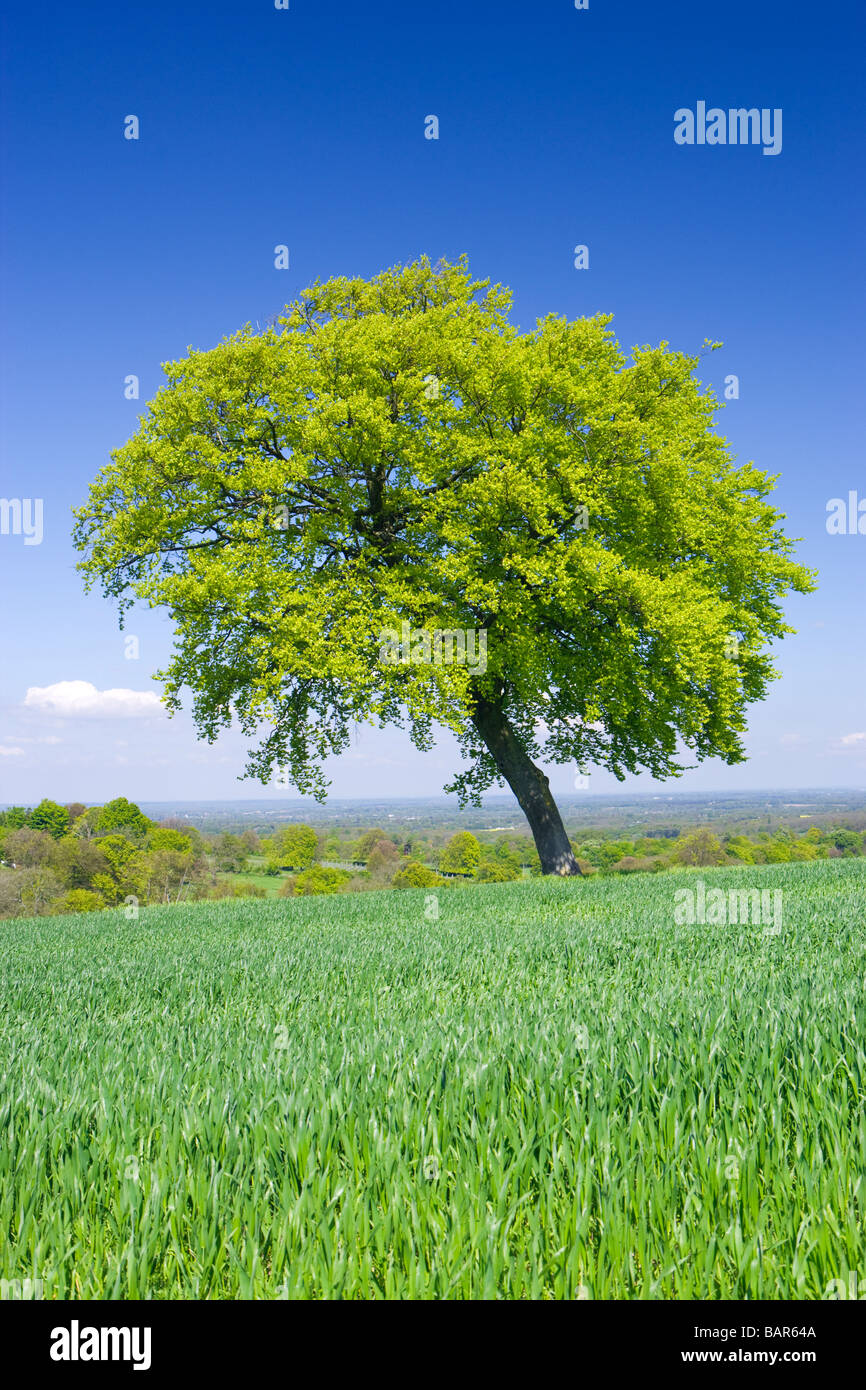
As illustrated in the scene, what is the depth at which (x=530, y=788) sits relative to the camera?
2197cm

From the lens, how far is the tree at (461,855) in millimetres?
93312

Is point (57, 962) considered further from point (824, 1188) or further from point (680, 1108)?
point (824, 1188)

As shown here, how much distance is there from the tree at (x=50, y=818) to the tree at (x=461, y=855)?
2001 inches

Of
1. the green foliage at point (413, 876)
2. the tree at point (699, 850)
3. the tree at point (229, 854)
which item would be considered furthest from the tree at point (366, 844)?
the tree at point (699, 850)

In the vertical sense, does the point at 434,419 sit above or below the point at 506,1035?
above

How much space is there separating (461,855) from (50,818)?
55.8 meters

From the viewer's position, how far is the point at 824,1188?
256cm

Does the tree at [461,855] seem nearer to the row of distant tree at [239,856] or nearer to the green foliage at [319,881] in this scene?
the row of distant tree at [239,856]

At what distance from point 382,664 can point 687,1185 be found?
15168mm

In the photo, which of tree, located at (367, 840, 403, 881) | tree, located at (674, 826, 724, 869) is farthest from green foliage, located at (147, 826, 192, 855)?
tree, located at (674, 826, 724, 869)

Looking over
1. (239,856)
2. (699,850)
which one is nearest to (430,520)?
(699,850)

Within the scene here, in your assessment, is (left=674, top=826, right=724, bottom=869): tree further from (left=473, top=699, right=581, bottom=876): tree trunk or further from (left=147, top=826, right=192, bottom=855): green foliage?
(left=147, top=826, right=192, bottom=855): green foliage

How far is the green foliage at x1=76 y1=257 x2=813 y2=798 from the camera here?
17828 mm

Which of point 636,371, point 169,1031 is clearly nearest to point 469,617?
point 636,371
